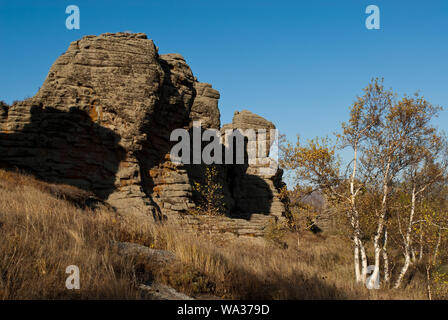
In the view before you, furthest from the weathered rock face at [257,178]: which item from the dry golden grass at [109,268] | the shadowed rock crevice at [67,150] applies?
the dry golden grass at [109,268]

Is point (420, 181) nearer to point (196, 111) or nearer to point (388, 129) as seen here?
point (388, 129)

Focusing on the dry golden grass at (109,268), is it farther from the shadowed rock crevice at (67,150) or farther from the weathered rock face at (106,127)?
the shadowed rock crevice at (67,150)

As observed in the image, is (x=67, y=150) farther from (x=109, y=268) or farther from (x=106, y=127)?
(x=109, y=268)

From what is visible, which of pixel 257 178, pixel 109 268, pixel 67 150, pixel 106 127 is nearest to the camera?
pixel 109 268

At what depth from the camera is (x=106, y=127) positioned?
75.9ft

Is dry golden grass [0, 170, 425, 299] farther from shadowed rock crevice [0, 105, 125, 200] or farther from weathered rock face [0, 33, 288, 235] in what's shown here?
shadowed rock crevice [0, 105, 125, 200]

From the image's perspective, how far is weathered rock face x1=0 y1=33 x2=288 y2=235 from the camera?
22.0m

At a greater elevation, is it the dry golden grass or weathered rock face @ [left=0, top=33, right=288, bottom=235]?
weathered rock face @ [left=0, top=33, right=288, bottom=235]

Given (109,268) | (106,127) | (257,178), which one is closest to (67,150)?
(106,127)

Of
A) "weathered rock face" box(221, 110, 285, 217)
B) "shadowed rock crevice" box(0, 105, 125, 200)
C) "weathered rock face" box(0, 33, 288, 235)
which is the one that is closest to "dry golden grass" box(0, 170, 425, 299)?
"weathered rock face" box(0, 33, 288, 235)

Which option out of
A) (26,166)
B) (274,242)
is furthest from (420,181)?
(26,166)

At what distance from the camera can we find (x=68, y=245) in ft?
21.7

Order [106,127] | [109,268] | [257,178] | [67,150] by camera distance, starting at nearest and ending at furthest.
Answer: [109,268] → [67,150] → [106,127] → [257,178]
